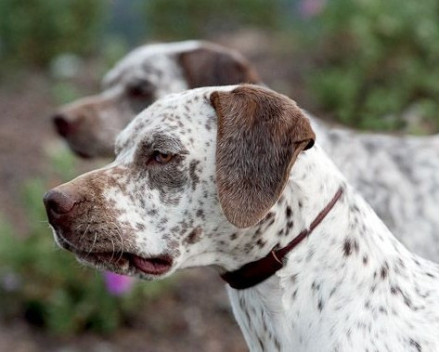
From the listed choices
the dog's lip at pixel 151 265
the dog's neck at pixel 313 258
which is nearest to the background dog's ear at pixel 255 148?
the dog's neck at pixel 313 258

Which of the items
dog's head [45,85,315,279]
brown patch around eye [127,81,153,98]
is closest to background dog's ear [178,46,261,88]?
brown patch around eye [127,81,153,98]

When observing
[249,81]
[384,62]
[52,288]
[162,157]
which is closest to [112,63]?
[384,62]

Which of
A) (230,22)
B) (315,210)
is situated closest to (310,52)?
(230,22)

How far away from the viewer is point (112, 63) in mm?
8688

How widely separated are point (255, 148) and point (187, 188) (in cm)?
25

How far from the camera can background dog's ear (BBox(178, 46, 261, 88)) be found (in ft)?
16.9

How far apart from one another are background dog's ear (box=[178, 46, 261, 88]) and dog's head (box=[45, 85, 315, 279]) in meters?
1.81

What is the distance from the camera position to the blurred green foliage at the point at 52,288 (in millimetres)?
5594

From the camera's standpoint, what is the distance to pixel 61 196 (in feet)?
10.3

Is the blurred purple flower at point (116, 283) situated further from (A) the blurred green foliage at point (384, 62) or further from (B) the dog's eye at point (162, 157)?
(A) the blurred green foliage at point (384, 62)

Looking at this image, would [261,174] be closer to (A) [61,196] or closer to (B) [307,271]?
(B) [307,271]

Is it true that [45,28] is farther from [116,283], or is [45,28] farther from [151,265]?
[151,265]

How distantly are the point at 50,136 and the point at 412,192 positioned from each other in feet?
13.3

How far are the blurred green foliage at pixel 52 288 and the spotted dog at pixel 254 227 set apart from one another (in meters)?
2.35
